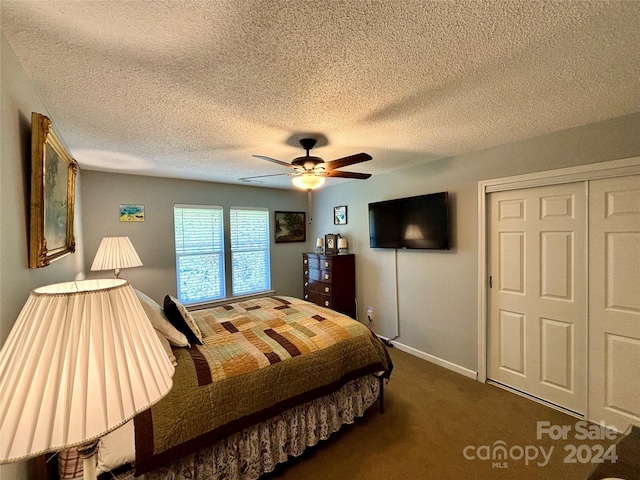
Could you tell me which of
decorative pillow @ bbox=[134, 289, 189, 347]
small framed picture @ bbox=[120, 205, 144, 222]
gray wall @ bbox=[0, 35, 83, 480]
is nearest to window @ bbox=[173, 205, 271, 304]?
small framed picture @ bbox=[120, 205, 144, 222]

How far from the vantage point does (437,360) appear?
10.3 feet

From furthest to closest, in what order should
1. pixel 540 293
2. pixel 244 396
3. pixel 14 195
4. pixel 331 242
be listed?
pixel 331 242, pixel 540 293, pixel 244 396, pixel 14 195

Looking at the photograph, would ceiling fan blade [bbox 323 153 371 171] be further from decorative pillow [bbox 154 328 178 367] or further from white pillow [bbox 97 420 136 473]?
white pillow [bbox 97 420 136 473]

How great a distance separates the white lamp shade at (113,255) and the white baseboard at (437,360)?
3296 millimetres

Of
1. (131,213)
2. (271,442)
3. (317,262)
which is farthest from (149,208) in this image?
(271,442)

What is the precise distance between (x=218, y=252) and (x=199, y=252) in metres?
0.28

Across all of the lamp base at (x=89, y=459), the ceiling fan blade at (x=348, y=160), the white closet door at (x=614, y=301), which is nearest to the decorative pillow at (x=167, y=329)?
the lamp base at (x=89, y=459)

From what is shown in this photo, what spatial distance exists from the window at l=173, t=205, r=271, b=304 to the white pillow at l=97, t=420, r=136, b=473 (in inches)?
107

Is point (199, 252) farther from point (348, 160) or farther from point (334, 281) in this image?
point (348, 160)

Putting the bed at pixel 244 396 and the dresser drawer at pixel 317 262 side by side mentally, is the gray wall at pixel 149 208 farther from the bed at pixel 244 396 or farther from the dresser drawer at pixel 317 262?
the bed at pixel 244 396

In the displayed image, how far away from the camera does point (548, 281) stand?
7.77 ft

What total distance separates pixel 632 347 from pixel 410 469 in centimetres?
186

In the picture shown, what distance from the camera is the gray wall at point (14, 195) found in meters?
0.94

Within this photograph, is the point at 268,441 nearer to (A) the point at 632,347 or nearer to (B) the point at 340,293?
(B) the point at 340,293
